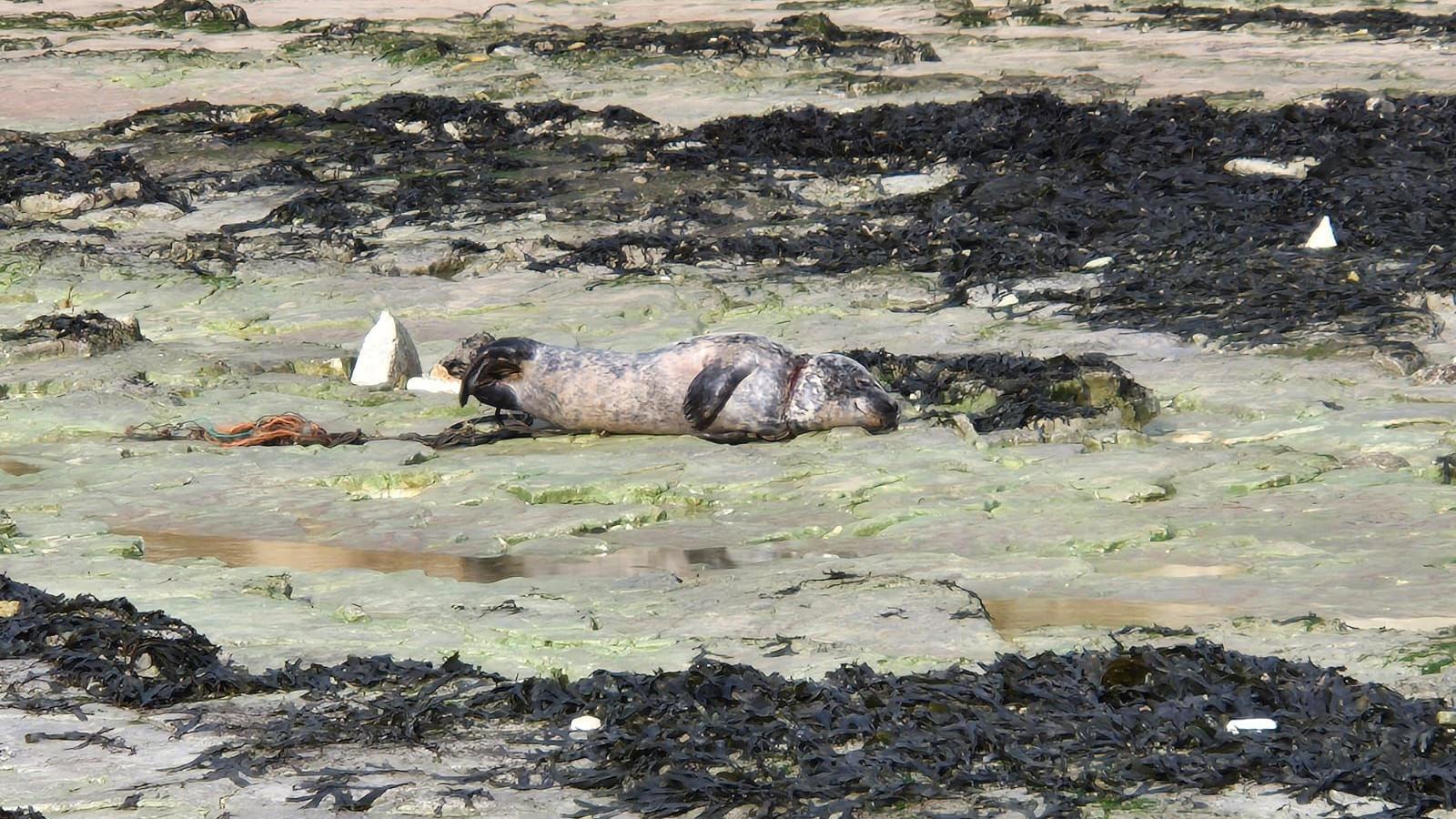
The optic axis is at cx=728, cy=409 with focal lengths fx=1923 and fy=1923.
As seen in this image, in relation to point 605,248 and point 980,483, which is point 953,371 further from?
point 605,248

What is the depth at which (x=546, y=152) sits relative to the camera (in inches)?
523

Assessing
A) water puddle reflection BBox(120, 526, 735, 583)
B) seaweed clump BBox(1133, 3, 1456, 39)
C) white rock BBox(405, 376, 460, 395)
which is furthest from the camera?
seaweed clump BBox(1133, 3, 1456, 39)

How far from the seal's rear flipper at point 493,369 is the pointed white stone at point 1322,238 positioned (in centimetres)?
442

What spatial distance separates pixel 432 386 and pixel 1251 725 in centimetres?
475

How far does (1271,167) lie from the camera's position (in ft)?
37.7

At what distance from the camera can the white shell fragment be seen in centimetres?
386

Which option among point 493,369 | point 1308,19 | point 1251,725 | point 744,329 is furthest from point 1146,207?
point 1308,19

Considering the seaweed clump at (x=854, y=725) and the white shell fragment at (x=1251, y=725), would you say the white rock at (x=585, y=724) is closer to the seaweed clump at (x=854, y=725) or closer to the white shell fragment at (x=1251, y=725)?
the seaweed clump at (x=854, y=725)

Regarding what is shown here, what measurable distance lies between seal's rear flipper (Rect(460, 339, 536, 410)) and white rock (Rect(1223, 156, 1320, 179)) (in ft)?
18.6

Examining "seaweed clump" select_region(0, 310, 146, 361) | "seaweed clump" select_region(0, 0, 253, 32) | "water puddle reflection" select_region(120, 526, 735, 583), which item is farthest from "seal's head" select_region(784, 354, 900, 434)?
"seaweed clump" select_region(0, 0, 253, 32)

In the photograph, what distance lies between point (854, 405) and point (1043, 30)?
1253 centimetres

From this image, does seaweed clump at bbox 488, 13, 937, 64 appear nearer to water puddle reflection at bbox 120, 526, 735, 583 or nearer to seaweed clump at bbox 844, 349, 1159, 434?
seaweed clump at bbox 844, 349, 1159, 434

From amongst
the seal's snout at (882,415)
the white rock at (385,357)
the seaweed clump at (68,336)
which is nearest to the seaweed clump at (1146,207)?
the seal's snout at (882,415)

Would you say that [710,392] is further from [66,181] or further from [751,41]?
[751,41]
